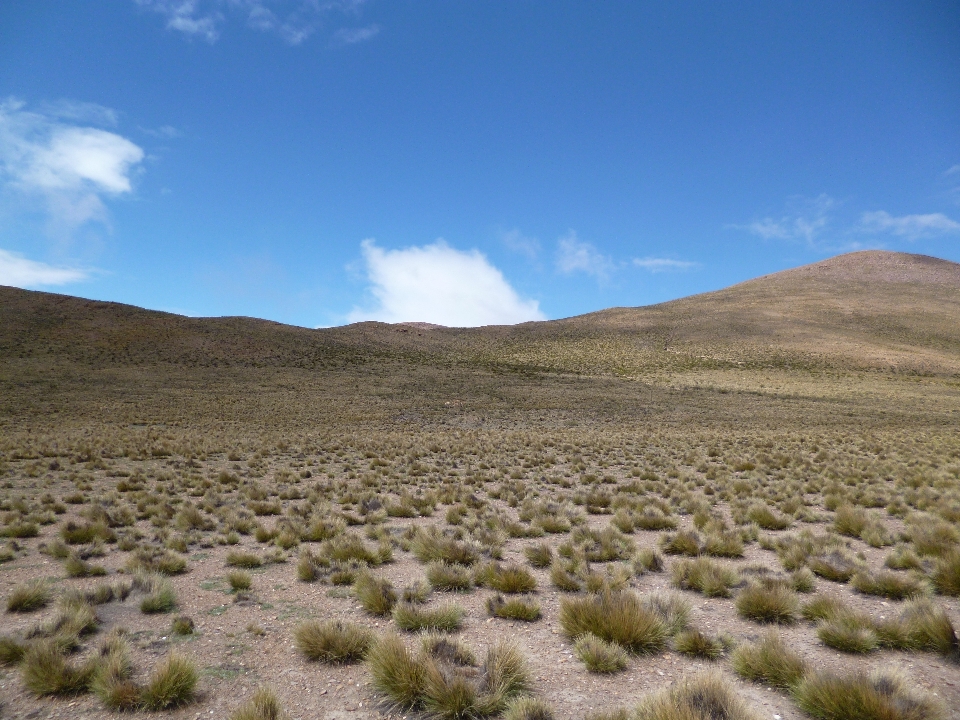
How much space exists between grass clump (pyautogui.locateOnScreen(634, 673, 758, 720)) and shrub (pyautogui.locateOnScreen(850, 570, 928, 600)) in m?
4.01

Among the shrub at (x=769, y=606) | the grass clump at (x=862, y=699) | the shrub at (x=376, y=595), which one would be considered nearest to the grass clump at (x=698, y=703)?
the grass clump at (x=862, y=699)

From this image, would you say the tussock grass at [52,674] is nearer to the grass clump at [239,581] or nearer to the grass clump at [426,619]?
the grass clump at [239,581]

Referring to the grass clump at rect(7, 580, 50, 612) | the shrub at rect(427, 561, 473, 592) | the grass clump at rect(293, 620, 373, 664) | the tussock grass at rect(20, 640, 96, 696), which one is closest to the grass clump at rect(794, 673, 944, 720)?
the grass clump at rect(293, 620, 373, 664)

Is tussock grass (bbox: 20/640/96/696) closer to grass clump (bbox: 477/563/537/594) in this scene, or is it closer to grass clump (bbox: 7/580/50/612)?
grass clump (bbox: 7/580/50/612)

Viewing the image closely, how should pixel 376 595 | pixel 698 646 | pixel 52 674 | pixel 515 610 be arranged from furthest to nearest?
pixel 376 595 → pixel 515 610 → pixel 698 646 → pixel 52 674

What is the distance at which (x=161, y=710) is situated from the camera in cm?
448

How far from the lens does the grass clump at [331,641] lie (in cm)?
531

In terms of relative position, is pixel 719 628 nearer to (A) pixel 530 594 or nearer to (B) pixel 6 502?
(A) pixel 530 594

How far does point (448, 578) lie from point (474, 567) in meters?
0.76

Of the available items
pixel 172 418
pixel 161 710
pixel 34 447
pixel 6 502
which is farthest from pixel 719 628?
pixel 172 418

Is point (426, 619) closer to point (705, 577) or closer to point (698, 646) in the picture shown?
point (698, 646)

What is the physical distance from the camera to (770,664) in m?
4.81

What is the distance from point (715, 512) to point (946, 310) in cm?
11842

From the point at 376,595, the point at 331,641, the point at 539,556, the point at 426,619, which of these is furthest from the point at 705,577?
the point at 331,641
